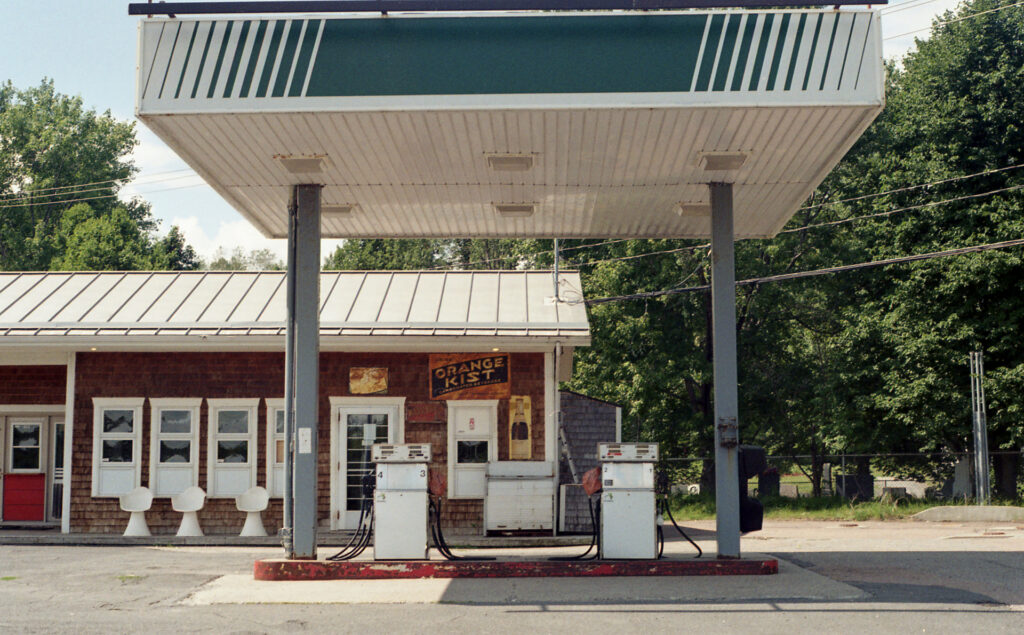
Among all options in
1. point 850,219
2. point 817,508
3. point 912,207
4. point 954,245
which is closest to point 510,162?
point 817,508

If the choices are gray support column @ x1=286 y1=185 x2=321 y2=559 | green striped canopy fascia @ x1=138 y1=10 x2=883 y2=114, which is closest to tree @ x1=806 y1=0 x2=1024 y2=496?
green striped canopy fascia @ x1=138 y1=10 x2=883 y2=114

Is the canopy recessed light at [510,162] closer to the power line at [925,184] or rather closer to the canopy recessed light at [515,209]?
the canopy recessed light at [515,209]

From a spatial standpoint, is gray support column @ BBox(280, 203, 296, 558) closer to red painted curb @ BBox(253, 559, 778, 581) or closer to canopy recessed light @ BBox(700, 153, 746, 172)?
red painted curb @ BBox(253, 559, 778, 581)

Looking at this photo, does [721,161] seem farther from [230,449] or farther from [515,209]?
[230,449]

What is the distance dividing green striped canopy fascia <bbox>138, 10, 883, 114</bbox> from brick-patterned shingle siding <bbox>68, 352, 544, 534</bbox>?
340 inches

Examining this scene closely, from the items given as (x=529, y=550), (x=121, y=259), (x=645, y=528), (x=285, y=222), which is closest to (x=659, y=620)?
(x=645, y=528)

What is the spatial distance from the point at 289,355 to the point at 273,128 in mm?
3117

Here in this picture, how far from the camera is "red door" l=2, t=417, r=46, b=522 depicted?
20.8m

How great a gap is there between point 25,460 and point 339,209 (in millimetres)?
10504

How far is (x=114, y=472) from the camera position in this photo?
1902cm

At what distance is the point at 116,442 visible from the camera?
752 inches

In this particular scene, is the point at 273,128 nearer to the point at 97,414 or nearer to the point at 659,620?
the point at 659,620

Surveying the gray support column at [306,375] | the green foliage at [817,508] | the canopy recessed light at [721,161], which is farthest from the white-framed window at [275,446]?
the green foliage at [817,508]

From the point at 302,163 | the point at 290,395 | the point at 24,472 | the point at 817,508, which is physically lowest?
the point at 817,508
